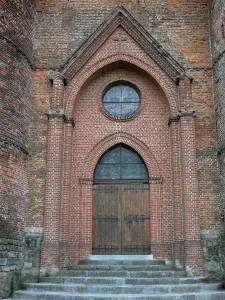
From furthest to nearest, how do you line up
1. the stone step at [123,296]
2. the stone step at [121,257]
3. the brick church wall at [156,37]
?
the brick church wall at [156,37]
the stone step at [121,257]
the stone step at [123,296]

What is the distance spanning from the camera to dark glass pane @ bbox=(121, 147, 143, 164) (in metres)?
13.4

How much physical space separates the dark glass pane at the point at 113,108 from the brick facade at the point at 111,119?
0.34 m

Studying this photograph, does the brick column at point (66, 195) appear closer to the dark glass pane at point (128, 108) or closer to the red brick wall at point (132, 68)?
the red brick wall at point (132, 68)

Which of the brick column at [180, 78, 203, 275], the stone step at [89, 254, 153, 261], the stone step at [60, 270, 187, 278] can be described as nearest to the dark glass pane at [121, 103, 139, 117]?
the brick column at [180, 78, 203, 275]

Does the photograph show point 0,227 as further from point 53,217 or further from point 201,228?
point 201,228

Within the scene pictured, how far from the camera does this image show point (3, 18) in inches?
464

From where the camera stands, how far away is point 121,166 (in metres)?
13.3

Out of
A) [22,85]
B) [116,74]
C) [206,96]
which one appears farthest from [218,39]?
[22,85]

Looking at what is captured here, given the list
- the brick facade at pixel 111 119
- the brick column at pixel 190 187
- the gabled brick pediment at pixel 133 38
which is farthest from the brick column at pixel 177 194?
the gabled brick pediment at pixel 133 38

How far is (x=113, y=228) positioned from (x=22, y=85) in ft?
17.0

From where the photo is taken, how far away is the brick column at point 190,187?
38.3 ft

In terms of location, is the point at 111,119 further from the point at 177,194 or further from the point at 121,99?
the point at 177,194

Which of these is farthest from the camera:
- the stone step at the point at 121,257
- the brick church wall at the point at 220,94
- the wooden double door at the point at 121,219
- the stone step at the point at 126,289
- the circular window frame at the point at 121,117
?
the circular window frame at the point at 121,117

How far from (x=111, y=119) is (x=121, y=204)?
2.77 m
